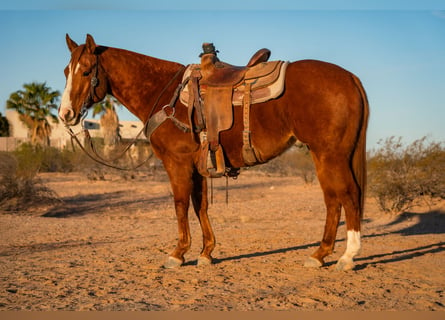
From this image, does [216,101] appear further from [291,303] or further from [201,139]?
[291,303]

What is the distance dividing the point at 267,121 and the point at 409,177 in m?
8.51

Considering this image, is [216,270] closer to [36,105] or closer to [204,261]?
[204,261]

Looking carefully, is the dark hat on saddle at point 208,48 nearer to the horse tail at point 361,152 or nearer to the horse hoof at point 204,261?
the horse tail at point 361,152

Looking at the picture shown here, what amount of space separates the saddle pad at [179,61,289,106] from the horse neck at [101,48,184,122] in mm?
747

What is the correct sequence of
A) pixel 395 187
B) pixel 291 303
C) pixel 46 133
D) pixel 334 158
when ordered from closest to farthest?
pixel 291 303 < pixel 334 158 < pixel 395 187 < pixel 46 133

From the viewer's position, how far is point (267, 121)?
5258 mm

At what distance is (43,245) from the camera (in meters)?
Result: 7.51

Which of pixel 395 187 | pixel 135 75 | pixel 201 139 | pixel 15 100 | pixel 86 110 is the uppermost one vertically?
pixel 15 100

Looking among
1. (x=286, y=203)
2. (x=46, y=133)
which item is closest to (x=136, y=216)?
(x=286, y=203)

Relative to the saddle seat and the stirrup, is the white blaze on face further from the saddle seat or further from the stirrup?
the stirrup

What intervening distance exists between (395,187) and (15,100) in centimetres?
3687

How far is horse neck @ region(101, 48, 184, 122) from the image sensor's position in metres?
5.98

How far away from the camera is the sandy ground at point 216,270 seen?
412cm

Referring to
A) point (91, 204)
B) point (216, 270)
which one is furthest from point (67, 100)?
point (91, 204)
